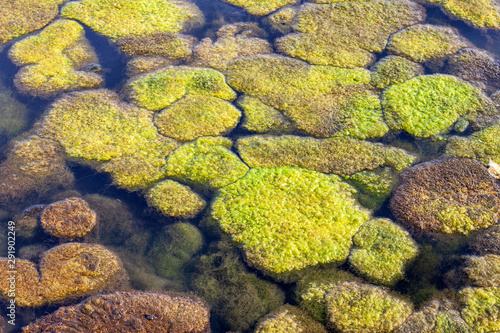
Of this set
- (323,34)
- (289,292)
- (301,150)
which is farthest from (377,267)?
(323,34)

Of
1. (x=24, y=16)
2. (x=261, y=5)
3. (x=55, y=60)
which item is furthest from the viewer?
(x=261, y=5)

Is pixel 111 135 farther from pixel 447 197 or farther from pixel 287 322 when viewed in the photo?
pixel 447 197

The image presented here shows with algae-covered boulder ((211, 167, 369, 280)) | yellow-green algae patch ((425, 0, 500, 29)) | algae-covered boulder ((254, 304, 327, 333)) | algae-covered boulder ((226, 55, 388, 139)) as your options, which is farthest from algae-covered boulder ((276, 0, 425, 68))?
algae-covered boulder ((254, 304, 327, 333))

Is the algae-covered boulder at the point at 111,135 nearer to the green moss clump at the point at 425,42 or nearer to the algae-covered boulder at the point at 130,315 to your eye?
the algae-covered boulder at the point at 130,315

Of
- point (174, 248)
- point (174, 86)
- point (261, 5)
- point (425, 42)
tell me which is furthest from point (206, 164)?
point (425, 42)

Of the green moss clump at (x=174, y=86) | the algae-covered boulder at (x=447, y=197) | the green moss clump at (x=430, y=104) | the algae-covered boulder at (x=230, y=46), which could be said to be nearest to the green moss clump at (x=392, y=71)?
the green moss clump at (x=430, y=104)

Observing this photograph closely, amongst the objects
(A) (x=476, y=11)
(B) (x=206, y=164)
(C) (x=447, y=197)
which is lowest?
(B) (x=206, y=164)

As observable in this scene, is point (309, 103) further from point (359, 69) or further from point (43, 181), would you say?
point (43, 181)
